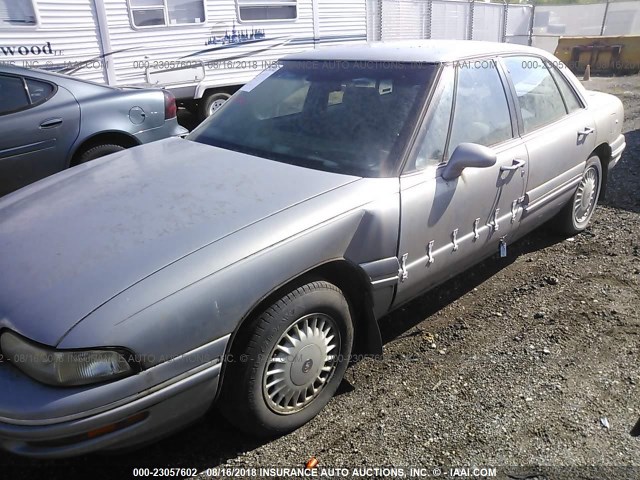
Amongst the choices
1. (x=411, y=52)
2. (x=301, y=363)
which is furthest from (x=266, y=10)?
(x=301, y=363)

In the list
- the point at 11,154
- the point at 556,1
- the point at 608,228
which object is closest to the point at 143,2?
the point at 11,154

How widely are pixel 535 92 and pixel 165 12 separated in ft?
20.0

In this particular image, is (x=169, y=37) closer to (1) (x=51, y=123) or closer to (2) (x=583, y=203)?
(1) (x=51, y=123)

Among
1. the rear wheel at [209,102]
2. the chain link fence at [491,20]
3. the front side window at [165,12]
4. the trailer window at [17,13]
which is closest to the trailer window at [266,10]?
the front side window at [165,12]

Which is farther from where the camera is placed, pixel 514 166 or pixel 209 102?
pixel 209 102

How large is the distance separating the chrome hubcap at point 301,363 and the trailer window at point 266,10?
7549 mm

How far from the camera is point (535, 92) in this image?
3717 mm

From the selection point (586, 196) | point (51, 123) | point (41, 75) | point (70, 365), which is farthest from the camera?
point (41, 75)

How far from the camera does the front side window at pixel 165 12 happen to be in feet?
24.8

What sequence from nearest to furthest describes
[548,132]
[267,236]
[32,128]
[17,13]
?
[267,236], [548,132], [32,128], [17,13]

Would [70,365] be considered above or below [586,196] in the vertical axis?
above

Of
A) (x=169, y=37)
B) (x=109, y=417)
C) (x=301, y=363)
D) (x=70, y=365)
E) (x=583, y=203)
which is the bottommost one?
(x=583, y=203)

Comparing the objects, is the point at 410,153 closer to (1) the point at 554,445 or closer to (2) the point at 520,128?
(2) the point at 520,128

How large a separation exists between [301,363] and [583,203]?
10.8 ft
